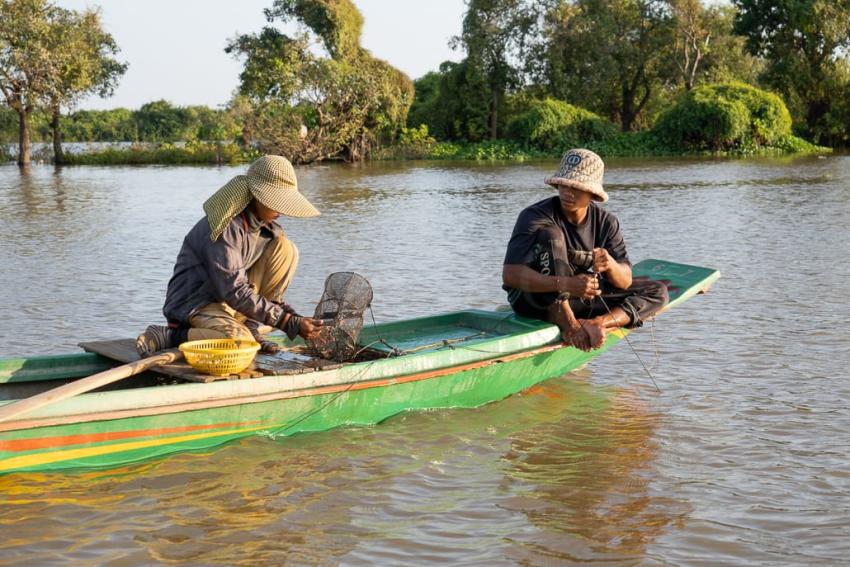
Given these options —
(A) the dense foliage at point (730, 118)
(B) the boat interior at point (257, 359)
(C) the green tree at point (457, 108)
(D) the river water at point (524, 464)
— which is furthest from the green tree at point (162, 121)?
(B) the boat interior at point (257, 359)

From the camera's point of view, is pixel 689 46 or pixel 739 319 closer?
pixel 739 319

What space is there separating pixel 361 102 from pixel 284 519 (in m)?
33.4

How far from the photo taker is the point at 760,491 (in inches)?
193

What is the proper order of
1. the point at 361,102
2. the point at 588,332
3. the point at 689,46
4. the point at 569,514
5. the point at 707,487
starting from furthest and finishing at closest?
the point at 689,46
the point at 361,102
the point at 588,332
the point at 707,487
the point at 569,514

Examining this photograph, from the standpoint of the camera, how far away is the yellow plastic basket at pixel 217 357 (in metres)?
5.14

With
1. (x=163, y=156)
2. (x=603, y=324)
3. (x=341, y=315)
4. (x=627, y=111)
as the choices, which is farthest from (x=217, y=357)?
(x=627, y=111)

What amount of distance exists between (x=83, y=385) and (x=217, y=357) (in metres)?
0.70

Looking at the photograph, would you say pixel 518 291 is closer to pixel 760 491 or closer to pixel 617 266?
pixel 617 266

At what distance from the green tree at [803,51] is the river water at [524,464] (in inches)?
1204

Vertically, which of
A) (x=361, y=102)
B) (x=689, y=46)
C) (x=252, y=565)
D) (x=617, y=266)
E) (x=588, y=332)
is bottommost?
(x=252, y=565)

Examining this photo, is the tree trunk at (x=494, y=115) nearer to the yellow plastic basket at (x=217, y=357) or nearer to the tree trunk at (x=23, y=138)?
the tree trunk at (x=23, y=138)

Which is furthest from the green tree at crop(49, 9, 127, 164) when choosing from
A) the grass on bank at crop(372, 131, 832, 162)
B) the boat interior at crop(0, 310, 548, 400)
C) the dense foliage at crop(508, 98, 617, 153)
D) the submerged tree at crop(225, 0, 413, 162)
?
the boat interior at crop(0, 310, 548, 400)

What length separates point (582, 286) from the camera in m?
5.86

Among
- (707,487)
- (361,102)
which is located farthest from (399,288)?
(361,102)
